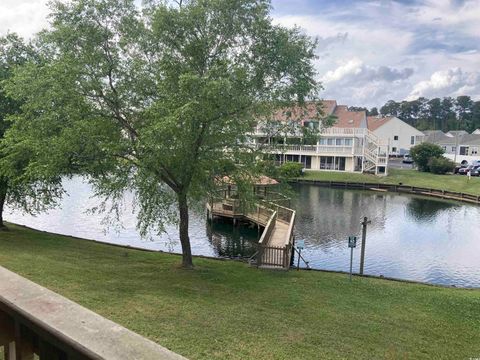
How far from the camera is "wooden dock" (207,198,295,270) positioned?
18344 millimetres

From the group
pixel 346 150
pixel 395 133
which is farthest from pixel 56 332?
pixel 395 133

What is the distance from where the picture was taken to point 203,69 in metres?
13.7

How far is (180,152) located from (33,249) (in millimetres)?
8289

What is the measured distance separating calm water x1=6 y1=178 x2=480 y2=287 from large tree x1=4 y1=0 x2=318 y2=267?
5.30 metres

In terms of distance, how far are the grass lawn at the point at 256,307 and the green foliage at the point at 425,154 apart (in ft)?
158

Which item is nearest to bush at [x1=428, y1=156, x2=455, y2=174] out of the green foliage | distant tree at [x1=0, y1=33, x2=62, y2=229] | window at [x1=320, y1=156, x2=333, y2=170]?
the green foliage

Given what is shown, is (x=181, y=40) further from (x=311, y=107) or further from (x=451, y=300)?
(x=451, y=300)

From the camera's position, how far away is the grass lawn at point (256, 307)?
8.80 metres

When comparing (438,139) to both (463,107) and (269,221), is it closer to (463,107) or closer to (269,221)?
(463,107)

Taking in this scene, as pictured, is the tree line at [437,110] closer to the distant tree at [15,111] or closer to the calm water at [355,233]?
the calm water at [355,233]

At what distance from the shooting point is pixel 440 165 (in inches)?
2304

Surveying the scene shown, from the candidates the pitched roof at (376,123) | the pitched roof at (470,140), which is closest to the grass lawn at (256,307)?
the pitched roof at (376,123)

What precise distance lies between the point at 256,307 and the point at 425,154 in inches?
2191

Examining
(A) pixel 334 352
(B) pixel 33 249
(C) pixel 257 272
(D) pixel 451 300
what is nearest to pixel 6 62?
(B) pixel 33 249
